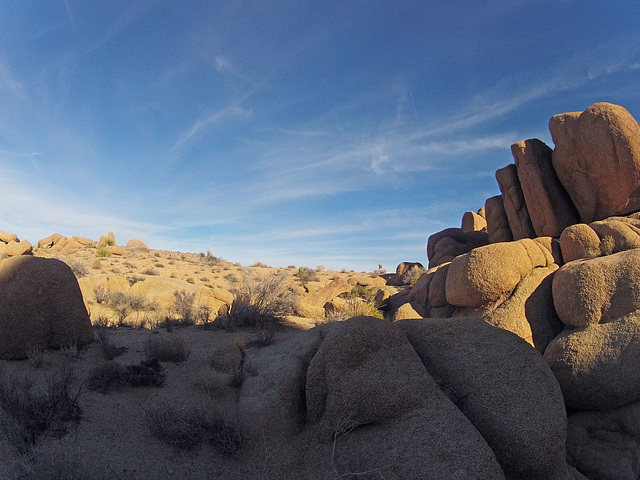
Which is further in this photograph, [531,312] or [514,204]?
[514,204]

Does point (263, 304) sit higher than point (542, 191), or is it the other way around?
point (542, 191)

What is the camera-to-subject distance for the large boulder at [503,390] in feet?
14.0

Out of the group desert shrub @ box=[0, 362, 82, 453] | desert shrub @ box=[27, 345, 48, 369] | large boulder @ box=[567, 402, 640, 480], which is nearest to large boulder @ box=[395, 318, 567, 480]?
large boulder @ box=[567, 402, 640, 480]

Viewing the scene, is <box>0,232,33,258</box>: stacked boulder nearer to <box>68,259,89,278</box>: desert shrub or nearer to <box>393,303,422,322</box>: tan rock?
<box>68,259,89,278</box>: desert shrub

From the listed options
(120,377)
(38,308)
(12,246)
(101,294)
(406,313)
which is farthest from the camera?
(12,246)

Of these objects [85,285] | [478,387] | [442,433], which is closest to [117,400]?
[442,433]

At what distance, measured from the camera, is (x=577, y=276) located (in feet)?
23.8

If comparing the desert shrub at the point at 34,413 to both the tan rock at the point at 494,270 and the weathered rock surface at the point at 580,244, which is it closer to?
the tan rock at the point at 494,270

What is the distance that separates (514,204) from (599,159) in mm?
3462

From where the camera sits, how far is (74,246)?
125 ft

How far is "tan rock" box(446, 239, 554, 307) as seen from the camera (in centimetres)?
894

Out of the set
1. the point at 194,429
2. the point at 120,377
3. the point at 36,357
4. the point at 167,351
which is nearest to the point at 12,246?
the point at 36,357

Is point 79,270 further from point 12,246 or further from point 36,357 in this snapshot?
point 36,357

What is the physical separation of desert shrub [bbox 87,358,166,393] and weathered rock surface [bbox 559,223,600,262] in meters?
10.0
